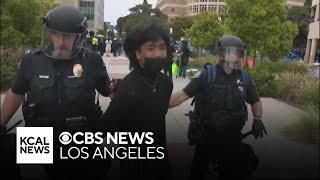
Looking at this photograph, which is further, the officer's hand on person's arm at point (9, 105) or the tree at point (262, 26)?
the tree at point (262, 26)

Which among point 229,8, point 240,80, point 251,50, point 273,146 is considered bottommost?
point 273,146

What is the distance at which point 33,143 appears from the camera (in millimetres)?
1940

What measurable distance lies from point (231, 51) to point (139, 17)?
0.46m

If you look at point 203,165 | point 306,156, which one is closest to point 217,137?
point 203,165

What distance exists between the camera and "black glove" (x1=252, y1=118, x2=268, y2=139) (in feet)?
7.23

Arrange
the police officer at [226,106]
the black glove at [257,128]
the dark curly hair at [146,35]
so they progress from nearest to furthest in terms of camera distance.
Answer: the dark curly hair at [146,35], the police officer at [226,106], the black glove at [257,128]

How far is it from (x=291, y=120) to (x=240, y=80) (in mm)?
376

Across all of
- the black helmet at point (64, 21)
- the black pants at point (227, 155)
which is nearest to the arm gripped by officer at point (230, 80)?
the black pants at point (227, 155)

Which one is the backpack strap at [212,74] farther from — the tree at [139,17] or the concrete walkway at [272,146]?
the tree at [139,17]

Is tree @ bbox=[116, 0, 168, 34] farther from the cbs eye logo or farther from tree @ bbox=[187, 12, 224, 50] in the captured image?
the cbs eye logo

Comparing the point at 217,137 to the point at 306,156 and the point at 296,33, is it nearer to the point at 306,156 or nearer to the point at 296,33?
the point at 306,156

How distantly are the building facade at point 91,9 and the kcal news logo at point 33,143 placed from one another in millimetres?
533

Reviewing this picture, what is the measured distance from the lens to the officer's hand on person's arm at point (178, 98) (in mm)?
2089

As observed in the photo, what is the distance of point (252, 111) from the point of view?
2.24 metres
